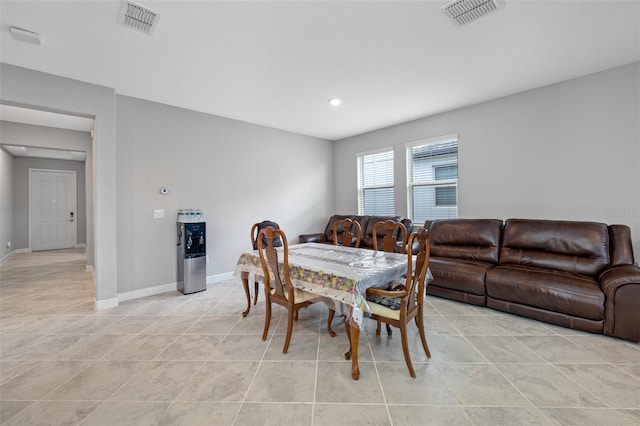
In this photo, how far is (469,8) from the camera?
202 centimetres

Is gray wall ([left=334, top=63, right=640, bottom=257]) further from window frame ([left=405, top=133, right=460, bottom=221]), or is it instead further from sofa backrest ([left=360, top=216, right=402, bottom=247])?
sofa backrest ([left=360, top=216, right=402, bottom=247])

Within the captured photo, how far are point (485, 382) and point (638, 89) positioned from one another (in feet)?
11.8

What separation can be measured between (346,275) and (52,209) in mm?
9659

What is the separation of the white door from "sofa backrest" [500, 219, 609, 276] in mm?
10838

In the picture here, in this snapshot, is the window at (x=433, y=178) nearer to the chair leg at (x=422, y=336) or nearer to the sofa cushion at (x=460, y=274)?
the sofa cushion at (x=460, y=274)

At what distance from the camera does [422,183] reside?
4.72 meters

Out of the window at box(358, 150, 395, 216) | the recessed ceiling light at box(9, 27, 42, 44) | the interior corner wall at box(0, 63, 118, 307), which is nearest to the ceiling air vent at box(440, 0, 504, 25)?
the window at box(358, 150, 395, 216)

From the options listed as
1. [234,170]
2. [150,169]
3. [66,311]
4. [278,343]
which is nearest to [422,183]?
[234,170]

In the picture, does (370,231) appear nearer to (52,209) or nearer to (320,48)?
(320,48)

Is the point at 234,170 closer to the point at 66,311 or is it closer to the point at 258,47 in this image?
the point at 258,47

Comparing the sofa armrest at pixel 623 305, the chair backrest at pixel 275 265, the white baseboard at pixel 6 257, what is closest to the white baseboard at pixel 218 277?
the chair backrest at pixel 275 265

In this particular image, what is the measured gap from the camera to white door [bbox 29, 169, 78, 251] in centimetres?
716

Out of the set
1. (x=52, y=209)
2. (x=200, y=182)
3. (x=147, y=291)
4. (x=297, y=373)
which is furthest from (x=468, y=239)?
(x=52, y=209)

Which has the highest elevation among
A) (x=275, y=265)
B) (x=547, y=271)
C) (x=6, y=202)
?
(x=6, y=202)
